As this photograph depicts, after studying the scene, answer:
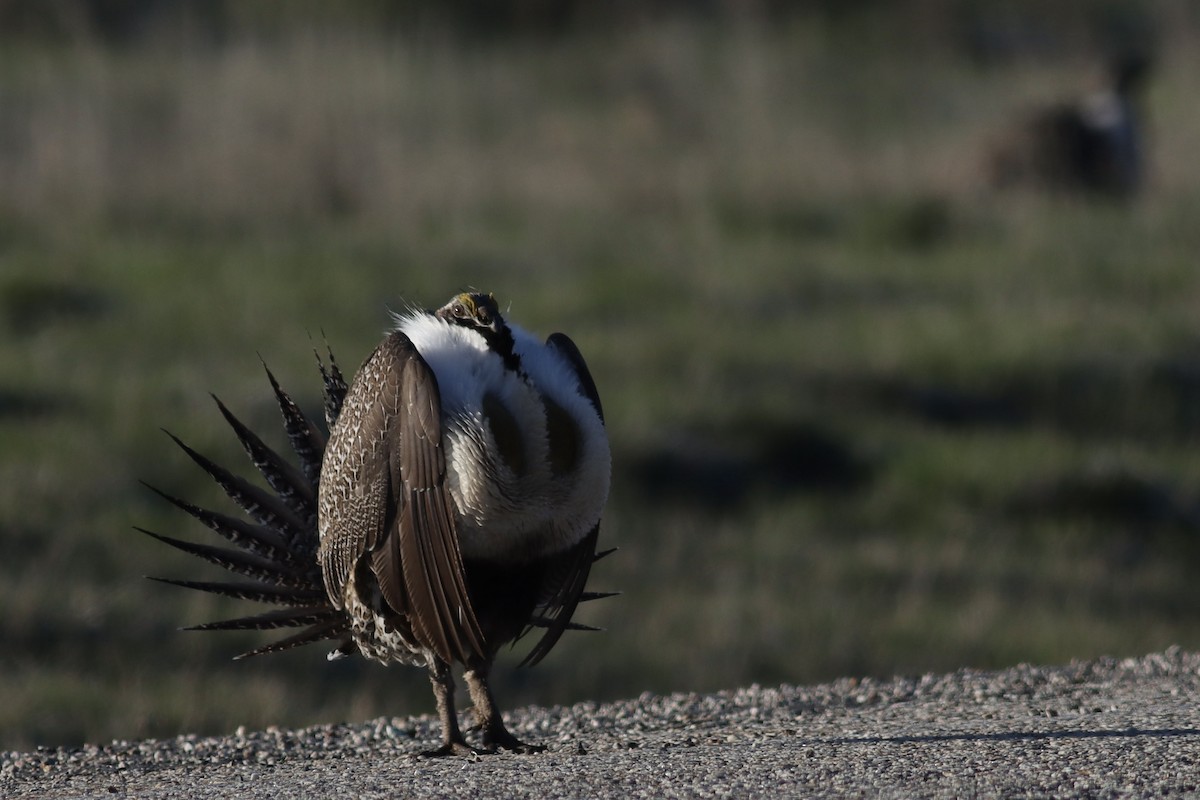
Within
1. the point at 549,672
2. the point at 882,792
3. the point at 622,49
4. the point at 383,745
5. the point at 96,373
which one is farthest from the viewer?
the point at 622,49

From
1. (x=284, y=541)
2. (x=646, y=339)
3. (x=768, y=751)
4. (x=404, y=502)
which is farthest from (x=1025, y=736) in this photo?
(x=646, y=339)

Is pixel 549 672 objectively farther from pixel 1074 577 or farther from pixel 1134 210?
pixel 1134 210

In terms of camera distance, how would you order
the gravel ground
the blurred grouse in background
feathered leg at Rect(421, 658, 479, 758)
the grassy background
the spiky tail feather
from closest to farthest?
the gravel ground → feathered leg at Rect(421, 658, 479, 758) → the spiky tail feather → the grassy background → the blurred grouse in background

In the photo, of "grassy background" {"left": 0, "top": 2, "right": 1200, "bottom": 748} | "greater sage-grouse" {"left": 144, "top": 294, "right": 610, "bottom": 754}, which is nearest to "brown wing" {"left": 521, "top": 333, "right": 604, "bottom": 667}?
"greater sage-grouse" {"left": 144, "top": 294, "right": 610, "bottom": 754}

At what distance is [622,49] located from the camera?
1627cm

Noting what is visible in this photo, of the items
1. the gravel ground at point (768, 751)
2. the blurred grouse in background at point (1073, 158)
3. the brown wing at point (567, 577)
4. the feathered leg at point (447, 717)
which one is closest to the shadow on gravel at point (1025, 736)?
the gravel ground at point (768, 751)

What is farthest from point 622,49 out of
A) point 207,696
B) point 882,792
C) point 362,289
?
point 882,792

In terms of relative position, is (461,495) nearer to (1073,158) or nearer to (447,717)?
(447,717)

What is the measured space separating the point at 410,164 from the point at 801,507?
471cm

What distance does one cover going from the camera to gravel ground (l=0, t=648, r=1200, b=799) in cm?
316

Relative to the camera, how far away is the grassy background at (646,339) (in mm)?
6578

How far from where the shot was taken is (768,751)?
350 cm

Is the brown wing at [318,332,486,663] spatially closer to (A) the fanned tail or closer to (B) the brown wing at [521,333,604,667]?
(B) the brown wing at [521,333,604,667]

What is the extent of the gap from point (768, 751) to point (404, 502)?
32.1 inches
